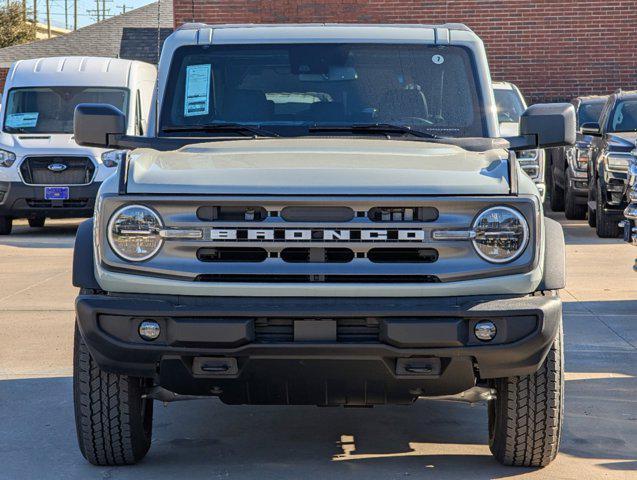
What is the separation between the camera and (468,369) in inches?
202

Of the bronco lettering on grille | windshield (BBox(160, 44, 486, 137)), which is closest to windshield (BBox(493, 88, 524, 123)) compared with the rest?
windshield (BBox(160, 44, 486, 137))

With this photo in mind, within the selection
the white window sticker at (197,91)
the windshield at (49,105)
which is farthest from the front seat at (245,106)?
the windshield at (49,105)

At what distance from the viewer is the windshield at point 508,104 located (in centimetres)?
1758

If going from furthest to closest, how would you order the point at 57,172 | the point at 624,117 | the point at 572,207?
1. the point at 572,207
2. the point at 57,172
3. the point at 624,117

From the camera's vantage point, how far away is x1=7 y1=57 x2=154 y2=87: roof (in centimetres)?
1886

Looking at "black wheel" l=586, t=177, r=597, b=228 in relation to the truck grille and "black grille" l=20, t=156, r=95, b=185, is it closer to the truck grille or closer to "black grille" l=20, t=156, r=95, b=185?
"black grille" l=20, t=156, r=95, b=185

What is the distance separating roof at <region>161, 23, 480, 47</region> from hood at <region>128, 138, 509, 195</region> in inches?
42.4

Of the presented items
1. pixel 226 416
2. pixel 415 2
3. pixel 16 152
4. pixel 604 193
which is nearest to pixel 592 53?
pixel 415 2

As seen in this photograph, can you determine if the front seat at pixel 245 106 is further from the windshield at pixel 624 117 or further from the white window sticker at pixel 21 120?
the white window sticker at pixel 21 120

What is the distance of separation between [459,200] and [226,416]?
223cm

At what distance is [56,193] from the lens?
58.4 ft

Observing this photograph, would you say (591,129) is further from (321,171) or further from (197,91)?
(321,171)

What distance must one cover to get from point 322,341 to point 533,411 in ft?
3.40

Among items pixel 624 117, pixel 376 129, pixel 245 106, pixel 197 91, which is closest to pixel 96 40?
pixel 624 117
